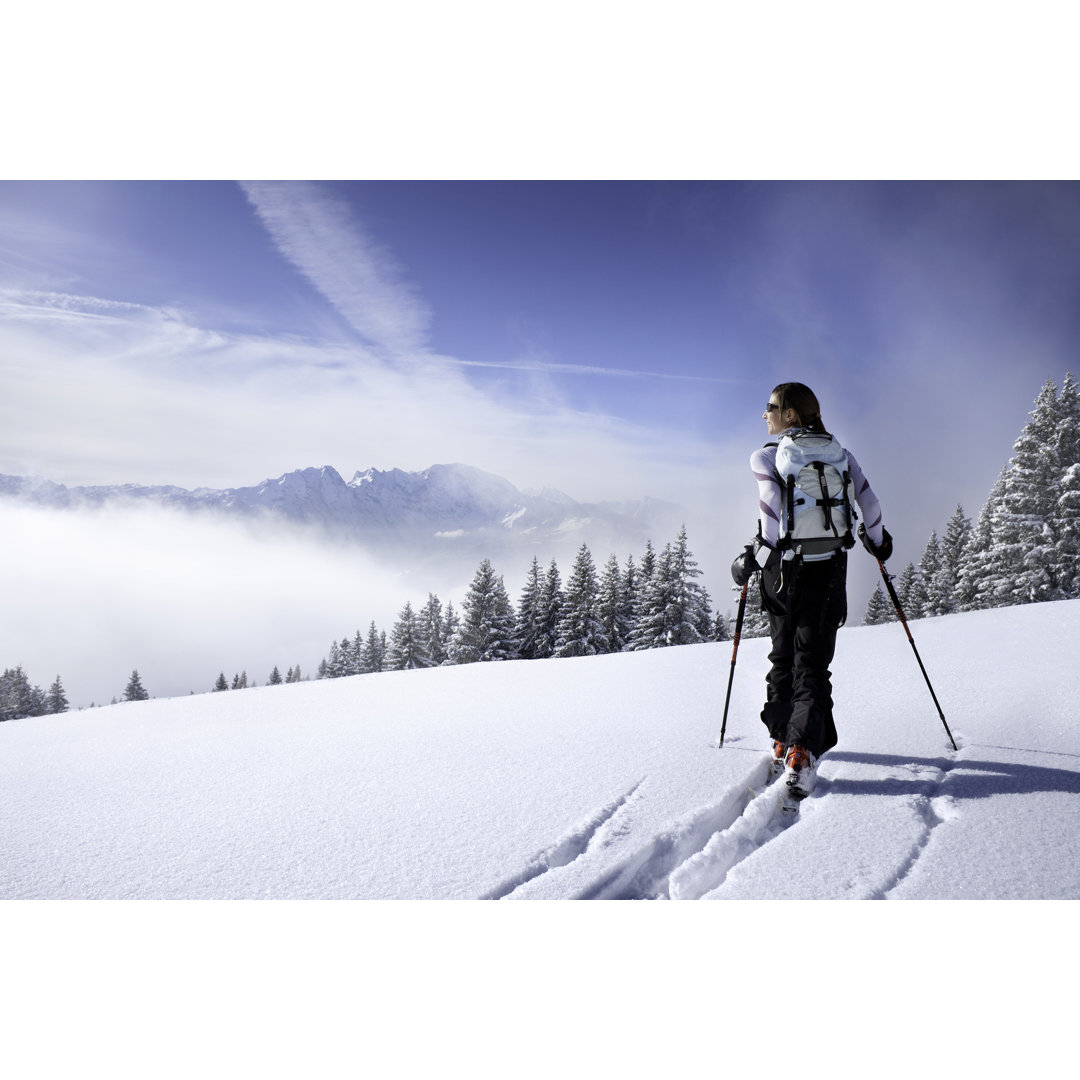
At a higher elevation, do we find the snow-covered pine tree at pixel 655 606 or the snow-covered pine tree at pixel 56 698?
the snow-covered pine tree at pixel 655 606

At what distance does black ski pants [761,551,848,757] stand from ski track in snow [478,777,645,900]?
1.06m

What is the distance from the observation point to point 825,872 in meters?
2.11

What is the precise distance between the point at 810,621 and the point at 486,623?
77.3 feet

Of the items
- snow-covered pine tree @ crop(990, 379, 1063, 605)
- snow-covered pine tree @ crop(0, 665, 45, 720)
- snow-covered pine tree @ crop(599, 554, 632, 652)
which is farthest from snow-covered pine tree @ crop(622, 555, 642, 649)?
snow-covered pine tree @ crop(0, 665, 45, 720)

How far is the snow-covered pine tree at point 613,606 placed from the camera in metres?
25.2

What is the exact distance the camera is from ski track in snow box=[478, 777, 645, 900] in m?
2.08

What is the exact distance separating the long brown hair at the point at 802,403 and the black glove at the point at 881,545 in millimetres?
660

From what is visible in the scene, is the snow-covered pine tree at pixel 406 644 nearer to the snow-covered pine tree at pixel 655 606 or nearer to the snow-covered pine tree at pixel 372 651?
the snow-covered pine tree at pixel 372 651

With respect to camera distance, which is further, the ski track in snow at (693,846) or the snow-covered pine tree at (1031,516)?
the snow-covered pine tree at (1031,516)

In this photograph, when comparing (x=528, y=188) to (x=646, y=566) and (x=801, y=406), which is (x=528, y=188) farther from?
(x=646, y=566)

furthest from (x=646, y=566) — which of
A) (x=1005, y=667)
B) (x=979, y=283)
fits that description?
(x=1005, y=667)

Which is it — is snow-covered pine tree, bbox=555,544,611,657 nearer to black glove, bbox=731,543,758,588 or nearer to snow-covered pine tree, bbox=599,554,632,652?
snow-covered pine tree, bbox=599,554,632,652

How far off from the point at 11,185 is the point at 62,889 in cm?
528

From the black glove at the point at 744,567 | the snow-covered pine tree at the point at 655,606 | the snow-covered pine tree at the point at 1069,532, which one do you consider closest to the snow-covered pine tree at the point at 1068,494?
the snow-covered pine tree at the point at 1069,532
